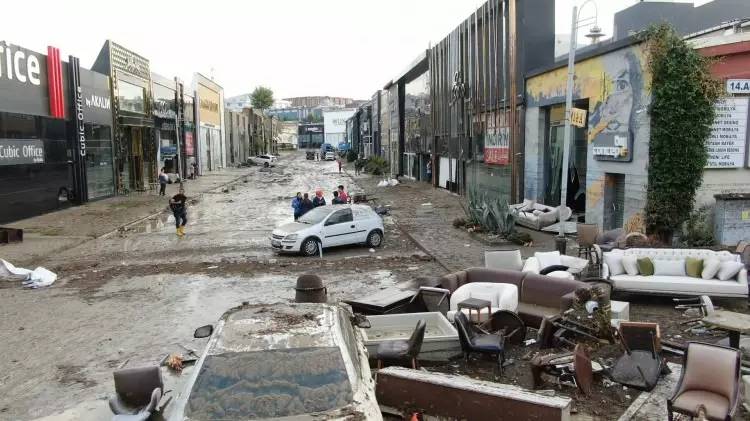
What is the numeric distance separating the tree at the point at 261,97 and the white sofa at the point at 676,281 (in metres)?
134

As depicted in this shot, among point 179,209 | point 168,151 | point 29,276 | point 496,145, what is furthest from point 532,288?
point 168,151

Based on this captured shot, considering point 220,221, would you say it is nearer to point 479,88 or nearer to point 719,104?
point 479,88

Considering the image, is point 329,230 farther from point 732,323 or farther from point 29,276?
point 732,323

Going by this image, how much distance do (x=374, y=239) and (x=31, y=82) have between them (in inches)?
772

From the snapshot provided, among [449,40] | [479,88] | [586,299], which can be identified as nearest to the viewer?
[586,299]

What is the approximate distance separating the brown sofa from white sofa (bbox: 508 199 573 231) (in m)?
9.21

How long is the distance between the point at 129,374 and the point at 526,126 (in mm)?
21575

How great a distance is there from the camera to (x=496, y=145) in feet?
94.9

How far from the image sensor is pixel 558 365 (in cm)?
790

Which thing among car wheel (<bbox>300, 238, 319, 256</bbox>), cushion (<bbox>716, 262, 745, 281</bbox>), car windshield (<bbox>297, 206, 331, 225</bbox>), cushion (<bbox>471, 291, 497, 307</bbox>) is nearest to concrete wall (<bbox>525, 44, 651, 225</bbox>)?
cushion (<bbox>716, 262, 745, 281</bbox>)

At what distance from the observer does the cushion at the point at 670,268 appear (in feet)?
39.2

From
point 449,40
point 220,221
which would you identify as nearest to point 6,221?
point 220,221

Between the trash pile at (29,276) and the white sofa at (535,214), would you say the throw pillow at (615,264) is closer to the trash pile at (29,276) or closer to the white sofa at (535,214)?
the white sofa at (535,214)

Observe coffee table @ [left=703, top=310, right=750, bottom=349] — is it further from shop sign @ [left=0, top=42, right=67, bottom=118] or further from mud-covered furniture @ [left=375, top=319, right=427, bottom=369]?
shop sign @ [left=0, top=42, right=67, bottom=118]
